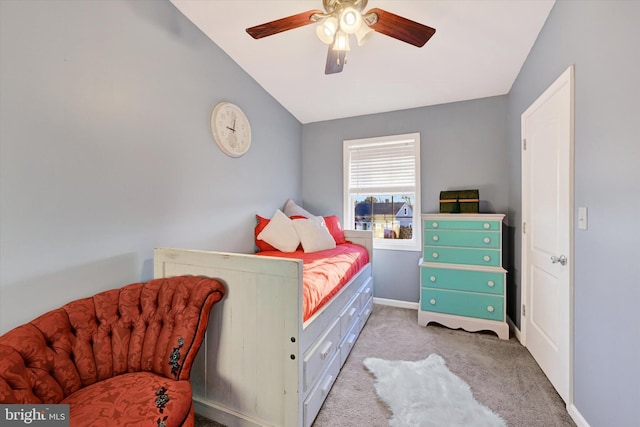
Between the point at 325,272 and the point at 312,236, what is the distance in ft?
2.90

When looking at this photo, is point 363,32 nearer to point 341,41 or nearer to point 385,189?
point 341,41

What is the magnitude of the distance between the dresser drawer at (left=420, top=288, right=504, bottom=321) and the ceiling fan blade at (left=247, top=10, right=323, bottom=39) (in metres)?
2.58

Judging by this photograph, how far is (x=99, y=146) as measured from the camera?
135cm

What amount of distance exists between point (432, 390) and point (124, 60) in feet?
9.34

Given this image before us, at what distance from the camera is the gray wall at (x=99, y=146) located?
1.08m

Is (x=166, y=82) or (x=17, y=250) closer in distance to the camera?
(x=17, y=250)

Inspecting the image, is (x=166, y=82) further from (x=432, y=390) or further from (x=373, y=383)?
(x=432, y=390)

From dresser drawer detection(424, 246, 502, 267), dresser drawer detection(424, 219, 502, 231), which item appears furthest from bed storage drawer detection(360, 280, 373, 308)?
dresser drawer detection(424, 219, 502, 231)

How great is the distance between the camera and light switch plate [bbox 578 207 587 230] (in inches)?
52.6

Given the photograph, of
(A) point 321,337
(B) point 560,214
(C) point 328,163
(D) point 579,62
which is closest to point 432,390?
(A) point 321,337

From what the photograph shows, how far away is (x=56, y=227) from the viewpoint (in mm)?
1194

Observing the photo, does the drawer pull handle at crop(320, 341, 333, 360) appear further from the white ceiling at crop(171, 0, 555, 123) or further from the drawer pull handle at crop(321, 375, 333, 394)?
the white ceiling at crop(171, 0, 555, 123)

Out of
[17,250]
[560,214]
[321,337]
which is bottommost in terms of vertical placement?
[321,337]

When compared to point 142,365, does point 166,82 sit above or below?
above
